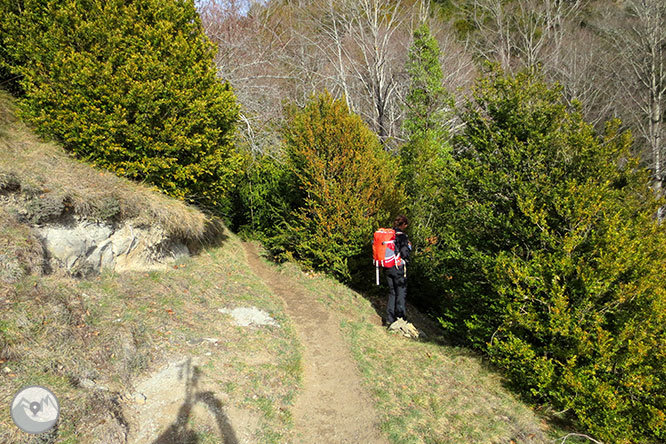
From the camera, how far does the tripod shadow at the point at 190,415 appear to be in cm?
370

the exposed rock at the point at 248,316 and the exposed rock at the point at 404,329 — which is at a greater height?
the exposed rock at the point at 404,329

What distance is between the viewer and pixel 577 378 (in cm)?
450

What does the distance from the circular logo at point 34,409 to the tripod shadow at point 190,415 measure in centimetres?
200

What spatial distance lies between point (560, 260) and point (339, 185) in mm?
5438

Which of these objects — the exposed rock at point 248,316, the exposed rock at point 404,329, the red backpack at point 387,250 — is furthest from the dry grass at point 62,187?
the exposed rock at point 404,329

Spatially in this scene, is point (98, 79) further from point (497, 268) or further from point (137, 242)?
point (497, 268)

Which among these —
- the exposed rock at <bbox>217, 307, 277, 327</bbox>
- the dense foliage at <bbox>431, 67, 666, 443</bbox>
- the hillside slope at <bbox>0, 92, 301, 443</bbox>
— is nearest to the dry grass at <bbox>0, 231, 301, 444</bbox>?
the hillside slope at <bbox>0, 92, 301, 443</bbox>

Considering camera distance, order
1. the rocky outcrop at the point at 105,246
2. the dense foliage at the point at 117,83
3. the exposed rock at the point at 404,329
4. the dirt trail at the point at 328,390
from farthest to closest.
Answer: the exposed rock at the point at 404,329
the dense foliage at the point at 117,83
the rocky outcrop at the point at 105,246
the dirt trail at the point at 328,390

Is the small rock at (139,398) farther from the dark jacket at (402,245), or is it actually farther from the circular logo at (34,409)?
the dark jacket at (402,245)

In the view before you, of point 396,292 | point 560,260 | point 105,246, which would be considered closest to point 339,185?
point 396,292

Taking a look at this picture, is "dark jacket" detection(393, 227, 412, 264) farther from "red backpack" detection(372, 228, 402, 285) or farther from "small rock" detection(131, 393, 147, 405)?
"small rock" detection(131, 393, 147, 405)

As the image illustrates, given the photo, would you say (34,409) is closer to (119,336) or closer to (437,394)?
(119,336)

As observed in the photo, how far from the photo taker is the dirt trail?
436cm

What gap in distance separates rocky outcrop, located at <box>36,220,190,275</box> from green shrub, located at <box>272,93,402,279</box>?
3.56m
